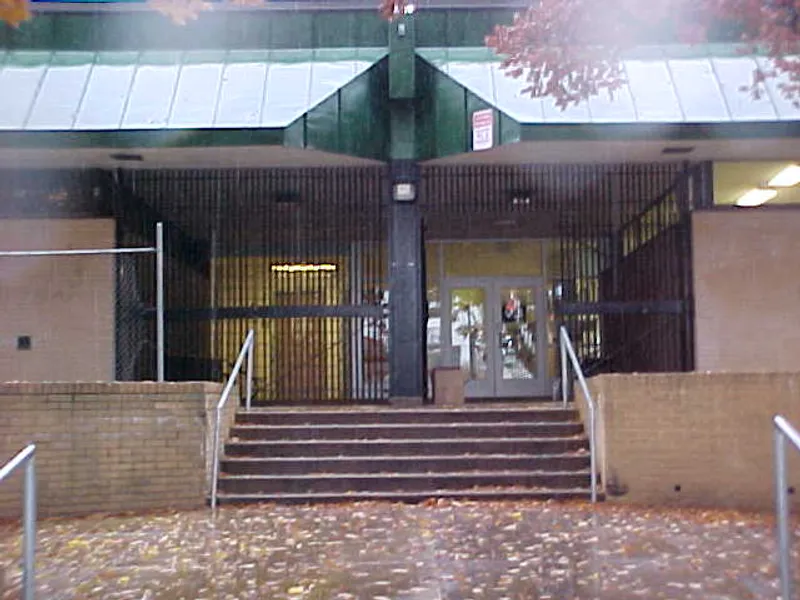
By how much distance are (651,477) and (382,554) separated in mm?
3403

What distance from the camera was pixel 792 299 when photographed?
585 inches

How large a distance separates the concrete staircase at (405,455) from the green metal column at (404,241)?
84.7 inches

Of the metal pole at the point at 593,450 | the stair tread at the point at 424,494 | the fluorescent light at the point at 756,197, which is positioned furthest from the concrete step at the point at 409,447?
the fluorescent light at the point at 756,197

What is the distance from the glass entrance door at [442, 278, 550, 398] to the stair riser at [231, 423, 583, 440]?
6660 millimetres

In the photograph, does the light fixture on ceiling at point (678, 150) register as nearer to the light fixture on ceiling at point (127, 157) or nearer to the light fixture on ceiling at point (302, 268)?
the light fixture on ceiling at point (302, 268)

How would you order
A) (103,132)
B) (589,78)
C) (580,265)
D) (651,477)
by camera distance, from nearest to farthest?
(589,78) → (651,477) → (103,132) → (580,265)

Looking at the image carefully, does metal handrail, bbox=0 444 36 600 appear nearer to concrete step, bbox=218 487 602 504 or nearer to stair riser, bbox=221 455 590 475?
concrete step, bbox=218 487 602 504

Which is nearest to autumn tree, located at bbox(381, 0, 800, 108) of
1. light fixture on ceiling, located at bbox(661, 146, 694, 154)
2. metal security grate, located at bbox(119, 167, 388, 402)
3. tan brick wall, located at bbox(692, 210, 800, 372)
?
light fixture on ceiling, located at bbox(661, 146, 694, 154)

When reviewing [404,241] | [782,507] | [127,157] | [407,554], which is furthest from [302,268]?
[782,507]

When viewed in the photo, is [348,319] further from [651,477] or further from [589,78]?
[589,78]

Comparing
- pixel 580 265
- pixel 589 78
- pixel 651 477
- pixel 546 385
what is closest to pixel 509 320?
pixel 546 385

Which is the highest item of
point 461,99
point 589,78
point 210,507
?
point 461,99

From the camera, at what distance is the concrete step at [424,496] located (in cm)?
1076

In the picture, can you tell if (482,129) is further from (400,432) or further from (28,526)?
(28,526)
